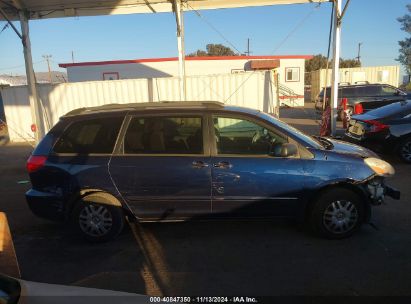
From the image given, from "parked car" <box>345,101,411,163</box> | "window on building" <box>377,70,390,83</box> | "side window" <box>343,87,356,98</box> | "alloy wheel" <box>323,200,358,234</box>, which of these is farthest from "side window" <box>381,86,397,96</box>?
"alloy wheel" <box>323,200,358,234</box>

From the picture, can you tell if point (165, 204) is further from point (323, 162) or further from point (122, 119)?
point (323, 162)

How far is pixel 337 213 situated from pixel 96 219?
117 inches

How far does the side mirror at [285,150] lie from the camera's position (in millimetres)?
4430

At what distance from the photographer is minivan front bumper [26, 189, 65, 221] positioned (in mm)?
4789

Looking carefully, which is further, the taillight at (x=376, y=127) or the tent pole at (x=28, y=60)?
the tent pole at (x=28, y=60)

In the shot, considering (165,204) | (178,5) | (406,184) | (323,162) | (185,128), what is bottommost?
(406,184)

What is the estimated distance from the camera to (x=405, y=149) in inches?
332

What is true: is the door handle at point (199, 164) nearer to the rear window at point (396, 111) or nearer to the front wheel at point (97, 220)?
the front wheel at point (97, 220)

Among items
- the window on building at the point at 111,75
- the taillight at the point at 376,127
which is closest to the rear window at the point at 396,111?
the taillight at the point at 376,127

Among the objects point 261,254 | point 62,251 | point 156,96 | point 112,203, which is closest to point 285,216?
point 261,254

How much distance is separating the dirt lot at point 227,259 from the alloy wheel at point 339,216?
0.59ft

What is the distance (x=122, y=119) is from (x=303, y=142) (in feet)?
7.42

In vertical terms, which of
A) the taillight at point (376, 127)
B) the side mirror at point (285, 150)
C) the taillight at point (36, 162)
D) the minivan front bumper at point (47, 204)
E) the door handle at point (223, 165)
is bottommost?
the minivan front bumper at point (47, 204)

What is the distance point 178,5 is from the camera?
1062 centimetres
